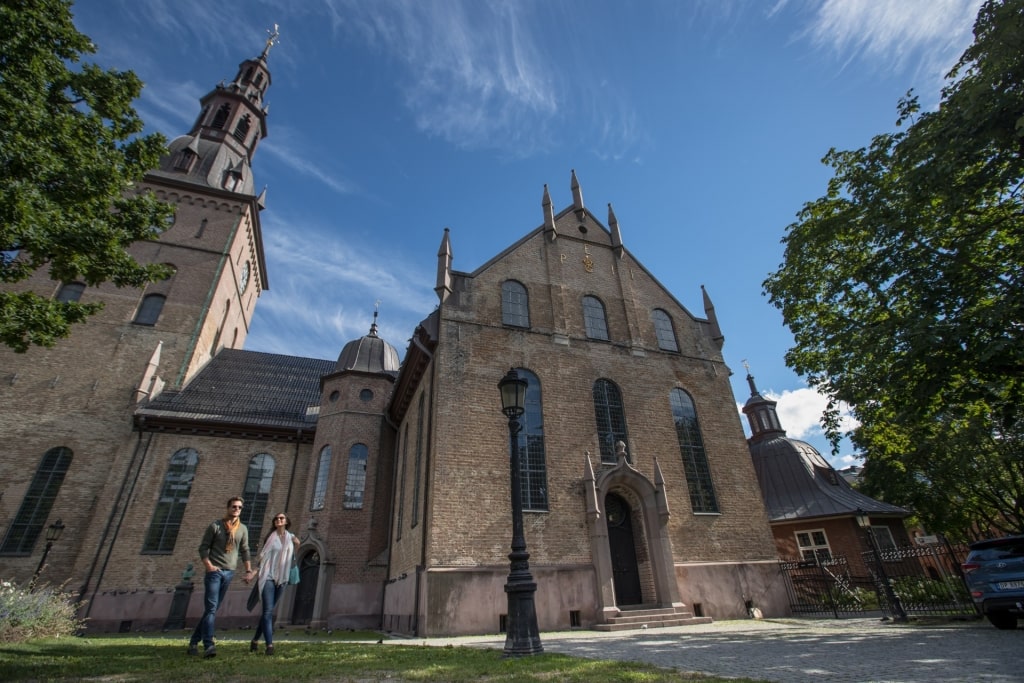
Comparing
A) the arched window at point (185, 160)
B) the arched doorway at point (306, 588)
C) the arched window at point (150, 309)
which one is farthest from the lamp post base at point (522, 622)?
the arched window at point (185, 160)

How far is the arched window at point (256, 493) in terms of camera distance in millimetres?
19498

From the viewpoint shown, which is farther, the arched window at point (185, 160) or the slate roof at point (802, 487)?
the arched window at point (185, 160)

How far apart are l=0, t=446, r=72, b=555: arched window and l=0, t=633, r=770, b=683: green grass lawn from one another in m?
14.9

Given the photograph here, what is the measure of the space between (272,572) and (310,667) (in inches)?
70.5

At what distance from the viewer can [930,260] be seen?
1090cm

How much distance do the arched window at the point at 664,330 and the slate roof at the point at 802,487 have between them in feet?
31.2

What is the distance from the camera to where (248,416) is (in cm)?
2144

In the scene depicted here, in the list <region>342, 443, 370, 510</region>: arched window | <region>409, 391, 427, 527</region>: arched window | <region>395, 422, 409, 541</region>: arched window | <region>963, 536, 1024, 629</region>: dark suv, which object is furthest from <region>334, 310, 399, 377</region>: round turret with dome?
<region>963, 536, 1024, 629</region>: dark suv

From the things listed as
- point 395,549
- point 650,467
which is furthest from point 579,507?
point 395,549

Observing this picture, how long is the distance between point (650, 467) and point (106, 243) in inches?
568

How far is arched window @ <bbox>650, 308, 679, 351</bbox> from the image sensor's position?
1831 centimetres

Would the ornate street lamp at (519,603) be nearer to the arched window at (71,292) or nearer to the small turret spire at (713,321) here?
the small turret spire at (713,321)

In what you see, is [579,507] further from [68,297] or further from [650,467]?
[68,297]

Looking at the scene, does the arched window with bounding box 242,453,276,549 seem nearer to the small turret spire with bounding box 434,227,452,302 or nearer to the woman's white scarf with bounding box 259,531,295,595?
the small turret spire with bounding box 434,227,452,302
